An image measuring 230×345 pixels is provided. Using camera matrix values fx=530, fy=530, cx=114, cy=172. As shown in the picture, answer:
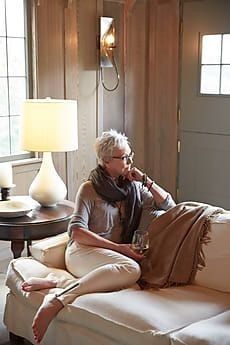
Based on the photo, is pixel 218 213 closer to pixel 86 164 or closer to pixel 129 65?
pixel 86 164

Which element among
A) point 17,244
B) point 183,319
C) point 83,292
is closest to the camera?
point 183,319

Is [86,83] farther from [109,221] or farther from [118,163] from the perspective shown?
[109,221]

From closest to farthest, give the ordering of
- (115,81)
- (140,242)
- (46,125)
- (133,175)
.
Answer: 1. (140,242)
2. (133,175)
3. (46,125)
4. (115,81)

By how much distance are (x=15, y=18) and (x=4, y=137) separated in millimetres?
943

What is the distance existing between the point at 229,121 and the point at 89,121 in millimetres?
1266

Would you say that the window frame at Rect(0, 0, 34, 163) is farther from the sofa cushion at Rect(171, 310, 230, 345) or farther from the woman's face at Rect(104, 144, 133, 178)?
the sofa cushion at Rect(171, 310, 230, 345)

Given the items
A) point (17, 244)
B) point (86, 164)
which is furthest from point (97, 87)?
point (17, 244)

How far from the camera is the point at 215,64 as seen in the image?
485 centimetres

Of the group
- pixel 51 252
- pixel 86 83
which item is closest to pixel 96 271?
pixel 51 252

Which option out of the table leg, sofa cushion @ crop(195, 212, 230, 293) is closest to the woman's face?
sofa cushion @ crop(195, 212, 230, 293)

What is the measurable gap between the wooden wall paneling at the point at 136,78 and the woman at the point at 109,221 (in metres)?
2.27

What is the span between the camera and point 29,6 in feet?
13.8

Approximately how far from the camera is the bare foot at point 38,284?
262 centimetres

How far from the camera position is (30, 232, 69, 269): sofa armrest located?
2.89 meters
